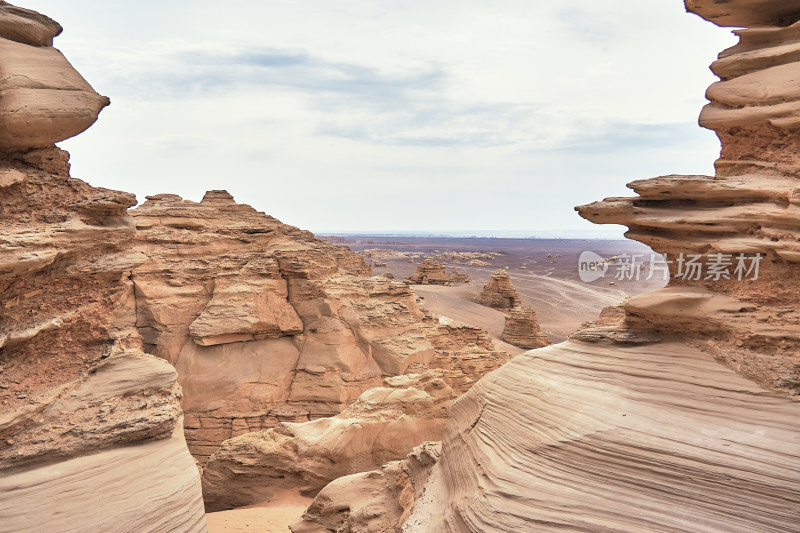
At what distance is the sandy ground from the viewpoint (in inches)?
287

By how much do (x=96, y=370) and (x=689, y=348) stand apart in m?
5.86

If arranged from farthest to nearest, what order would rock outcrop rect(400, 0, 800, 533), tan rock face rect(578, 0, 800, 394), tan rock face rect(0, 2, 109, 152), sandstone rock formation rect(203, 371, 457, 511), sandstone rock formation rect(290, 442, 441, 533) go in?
sandstone rock formation rect(203, 371, 457, 511) → sandstone rock formation rect(290, 442, 441, 533) → tan rock face rect(0, 2, 109, 152) → tan rock face rect(578, 0, 800, 394) → rock outcrop rect(400, 0, 800, 533)

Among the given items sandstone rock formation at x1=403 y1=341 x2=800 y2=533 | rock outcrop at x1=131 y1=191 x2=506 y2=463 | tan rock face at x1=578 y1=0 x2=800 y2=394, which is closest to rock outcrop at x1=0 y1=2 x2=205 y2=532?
sandstone rock formation at x1=403 y1=341 x2=800 y2=533

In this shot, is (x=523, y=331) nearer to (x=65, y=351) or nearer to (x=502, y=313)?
(x=502, y=313)

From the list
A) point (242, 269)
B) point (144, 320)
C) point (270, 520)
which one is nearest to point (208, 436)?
point (144, 320)

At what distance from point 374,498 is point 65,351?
399cm

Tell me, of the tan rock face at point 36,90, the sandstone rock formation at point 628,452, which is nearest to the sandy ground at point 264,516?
the sandstone rock formation at point 628,452

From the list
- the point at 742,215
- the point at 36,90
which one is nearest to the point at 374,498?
the point at 742,215

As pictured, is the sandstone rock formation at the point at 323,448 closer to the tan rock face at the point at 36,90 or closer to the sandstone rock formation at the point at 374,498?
the sandstone rock formation at the point at 374,498

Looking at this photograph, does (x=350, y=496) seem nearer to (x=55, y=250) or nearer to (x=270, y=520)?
(x=270, y=520)

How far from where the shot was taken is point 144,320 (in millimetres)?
12312

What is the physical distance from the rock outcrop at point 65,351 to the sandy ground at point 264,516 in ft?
8.12

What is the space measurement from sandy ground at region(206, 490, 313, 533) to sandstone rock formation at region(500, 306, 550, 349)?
1927 centimetres

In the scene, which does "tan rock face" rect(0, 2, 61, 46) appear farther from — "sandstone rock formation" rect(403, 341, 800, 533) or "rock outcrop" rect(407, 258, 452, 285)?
"rock outcrop" rect(407, 258, 452, 285)
